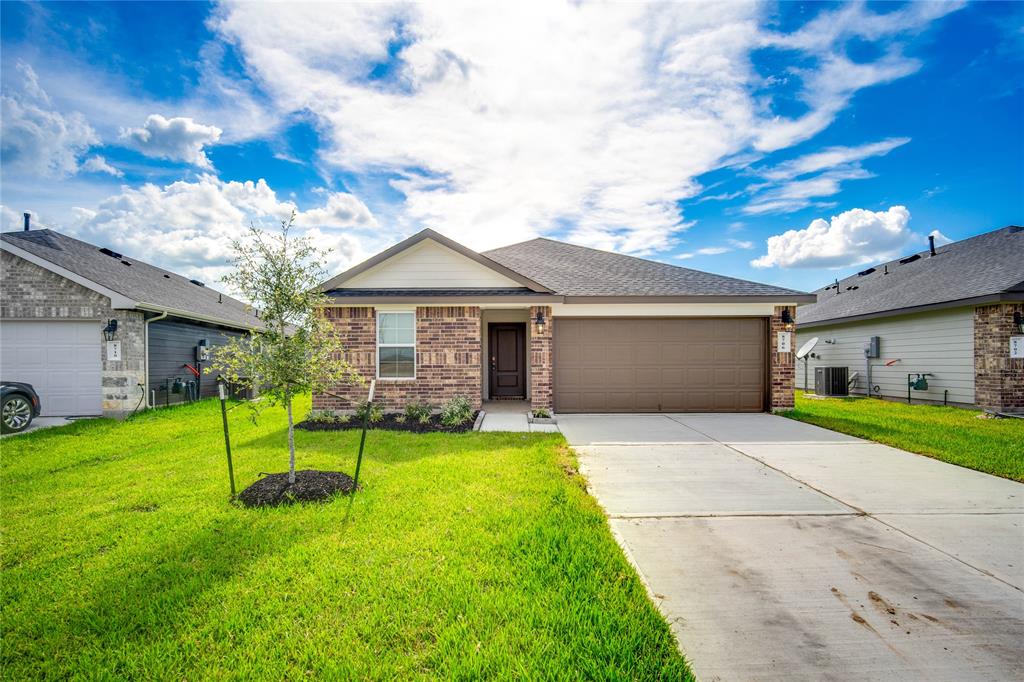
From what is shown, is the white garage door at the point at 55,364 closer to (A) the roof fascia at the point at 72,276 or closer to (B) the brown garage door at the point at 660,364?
(A) the roof fascia at the point at 72,276

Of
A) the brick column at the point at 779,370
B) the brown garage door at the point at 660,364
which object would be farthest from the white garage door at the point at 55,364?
the brick column at the point at 779,370

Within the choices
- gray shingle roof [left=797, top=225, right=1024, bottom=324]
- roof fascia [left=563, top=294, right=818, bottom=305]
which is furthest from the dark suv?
gray shingle roof [left=797, top=225, right=1024, bottom=324]

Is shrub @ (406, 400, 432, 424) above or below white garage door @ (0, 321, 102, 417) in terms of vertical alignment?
below

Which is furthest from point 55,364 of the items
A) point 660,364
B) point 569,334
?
point 660,364

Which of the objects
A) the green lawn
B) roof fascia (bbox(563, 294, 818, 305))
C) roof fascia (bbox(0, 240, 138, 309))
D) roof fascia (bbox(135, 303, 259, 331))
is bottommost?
the green lawn

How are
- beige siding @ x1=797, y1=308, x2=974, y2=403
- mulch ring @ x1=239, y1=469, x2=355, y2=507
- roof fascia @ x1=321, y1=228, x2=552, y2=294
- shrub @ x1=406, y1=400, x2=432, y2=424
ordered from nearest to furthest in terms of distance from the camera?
mulch ring @ x1=239, y1=469, x2=355, y2=507 < shrub @ x1=406, y1=400, x2=432, y2=424 < roof fascia @ x1=321, y1=228, x2=552, y2=294 < beige siding @ x1=797, y1=308, x2=974, y2=403

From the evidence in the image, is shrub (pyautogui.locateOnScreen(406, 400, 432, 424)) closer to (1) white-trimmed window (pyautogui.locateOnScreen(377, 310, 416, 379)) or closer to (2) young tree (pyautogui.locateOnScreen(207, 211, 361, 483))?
(1) white-trimmed window (pyautogui.locateOnScreen(377, 310, 416, 379))

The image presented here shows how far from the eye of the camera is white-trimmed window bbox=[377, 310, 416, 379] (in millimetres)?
10422

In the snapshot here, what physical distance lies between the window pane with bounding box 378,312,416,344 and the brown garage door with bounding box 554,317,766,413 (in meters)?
3.57

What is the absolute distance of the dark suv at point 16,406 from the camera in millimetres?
8938

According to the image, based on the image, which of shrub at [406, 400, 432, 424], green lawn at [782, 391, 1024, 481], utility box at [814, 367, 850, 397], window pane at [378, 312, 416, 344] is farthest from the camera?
utility box at [814, 367, 850, 397]

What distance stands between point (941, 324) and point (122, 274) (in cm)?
2388

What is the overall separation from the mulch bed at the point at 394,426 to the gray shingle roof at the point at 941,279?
1311cm

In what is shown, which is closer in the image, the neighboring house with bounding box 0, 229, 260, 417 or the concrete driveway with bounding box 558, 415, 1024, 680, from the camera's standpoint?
the concrete driveway with bounding box 558, 415, 1024, 680
